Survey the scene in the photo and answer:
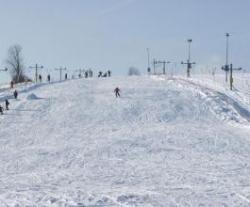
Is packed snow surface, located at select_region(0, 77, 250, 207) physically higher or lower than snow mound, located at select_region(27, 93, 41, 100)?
lower

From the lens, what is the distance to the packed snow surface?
23906 mm

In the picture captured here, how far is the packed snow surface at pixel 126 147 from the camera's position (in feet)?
78.4

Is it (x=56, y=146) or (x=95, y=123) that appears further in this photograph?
(x=95, y=123)

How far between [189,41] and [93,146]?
50085 mm

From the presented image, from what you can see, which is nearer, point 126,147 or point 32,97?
point 126,147

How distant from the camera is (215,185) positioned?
25.8m

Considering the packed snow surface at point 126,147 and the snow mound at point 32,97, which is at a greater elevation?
the snow mound at point 32,97

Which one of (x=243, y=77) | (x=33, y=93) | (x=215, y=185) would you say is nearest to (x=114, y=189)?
(x=215, y=185)

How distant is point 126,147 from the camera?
118 ft

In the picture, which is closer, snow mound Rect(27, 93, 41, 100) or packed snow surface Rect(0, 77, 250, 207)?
packed snow surface Rect(0, 77, 250, 207)

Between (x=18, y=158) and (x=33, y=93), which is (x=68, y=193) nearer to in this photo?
(x=18, y=158)

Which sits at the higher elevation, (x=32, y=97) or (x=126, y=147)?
(x=32, y=97)

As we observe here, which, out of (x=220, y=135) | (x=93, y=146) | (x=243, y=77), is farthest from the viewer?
(x=243, y=77)

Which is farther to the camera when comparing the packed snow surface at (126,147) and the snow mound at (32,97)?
the snow mound at (32,97)
